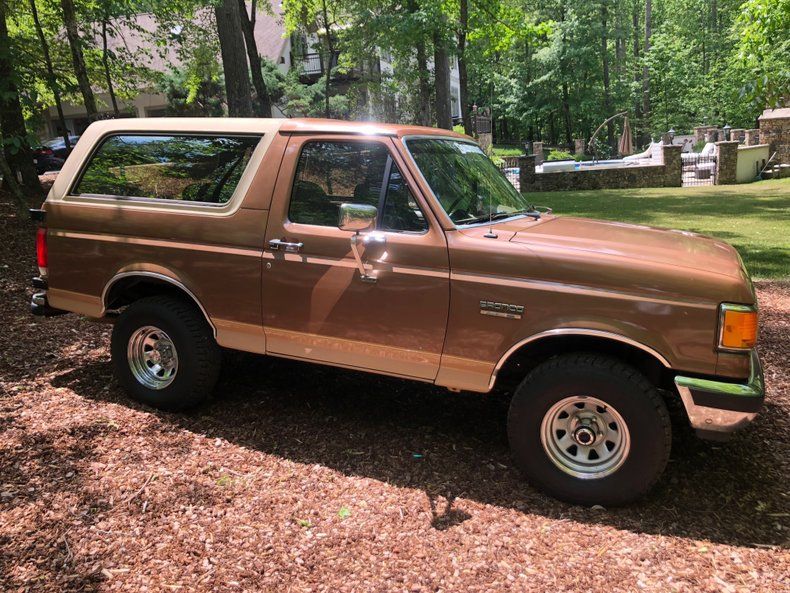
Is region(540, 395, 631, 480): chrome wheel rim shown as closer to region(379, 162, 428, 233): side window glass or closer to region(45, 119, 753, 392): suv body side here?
region(45, 119, 753, 392): suv body side

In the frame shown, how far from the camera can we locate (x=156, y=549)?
9.76 feet

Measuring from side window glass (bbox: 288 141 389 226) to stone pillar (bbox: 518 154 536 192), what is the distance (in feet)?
64.3

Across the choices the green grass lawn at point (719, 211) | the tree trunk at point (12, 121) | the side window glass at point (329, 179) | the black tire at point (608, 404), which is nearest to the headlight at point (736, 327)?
the black tire at point (608, 404)

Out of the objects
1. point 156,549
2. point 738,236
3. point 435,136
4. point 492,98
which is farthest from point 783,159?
point 492,98

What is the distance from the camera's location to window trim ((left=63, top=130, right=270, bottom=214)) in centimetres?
397

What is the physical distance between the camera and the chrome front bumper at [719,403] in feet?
9.61

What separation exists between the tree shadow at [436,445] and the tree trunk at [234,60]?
6.89 m

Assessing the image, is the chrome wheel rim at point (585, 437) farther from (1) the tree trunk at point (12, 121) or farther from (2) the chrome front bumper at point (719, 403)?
(1) the tree trunk at point (12, 121)

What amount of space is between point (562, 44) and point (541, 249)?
4478cm

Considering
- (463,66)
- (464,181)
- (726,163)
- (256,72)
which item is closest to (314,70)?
(256,72)

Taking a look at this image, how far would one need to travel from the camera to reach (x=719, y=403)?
9.67 ft

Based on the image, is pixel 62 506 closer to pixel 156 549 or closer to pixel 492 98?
pixel 156 549

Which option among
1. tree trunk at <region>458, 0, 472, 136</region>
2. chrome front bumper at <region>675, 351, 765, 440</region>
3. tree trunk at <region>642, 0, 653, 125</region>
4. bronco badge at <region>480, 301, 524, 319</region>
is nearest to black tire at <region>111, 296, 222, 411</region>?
bronco badge at <region>480, 301, 524, 319</region>

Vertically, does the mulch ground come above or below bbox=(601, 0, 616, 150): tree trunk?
below
